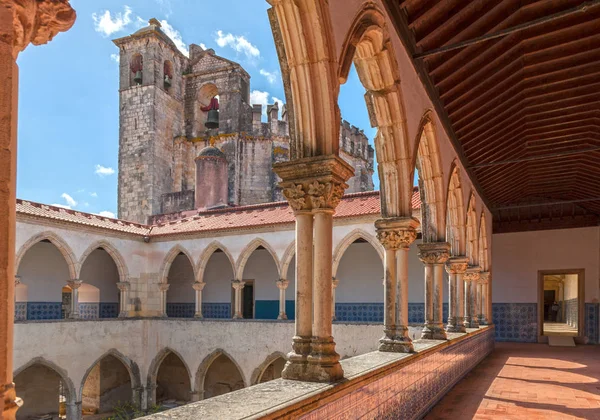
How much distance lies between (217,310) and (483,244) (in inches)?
352

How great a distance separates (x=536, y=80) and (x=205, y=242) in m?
10.9

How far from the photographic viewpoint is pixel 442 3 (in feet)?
16.7

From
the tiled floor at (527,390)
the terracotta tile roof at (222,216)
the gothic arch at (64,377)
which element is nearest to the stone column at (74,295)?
the gothic arch at (64,377)

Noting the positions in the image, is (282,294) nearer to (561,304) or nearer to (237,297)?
(237,297)

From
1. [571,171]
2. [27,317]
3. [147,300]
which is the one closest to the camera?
[571,171]

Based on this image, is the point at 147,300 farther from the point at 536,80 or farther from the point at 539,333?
the point at 536,80

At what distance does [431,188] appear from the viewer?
7465 millimetres

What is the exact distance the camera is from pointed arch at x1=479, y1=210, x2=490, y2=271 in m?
12.8

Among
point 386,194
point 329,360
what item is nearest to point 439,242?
point 386,194

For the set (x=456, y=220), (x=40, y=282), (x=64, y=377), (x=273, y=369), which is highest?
(x=456, y=220)

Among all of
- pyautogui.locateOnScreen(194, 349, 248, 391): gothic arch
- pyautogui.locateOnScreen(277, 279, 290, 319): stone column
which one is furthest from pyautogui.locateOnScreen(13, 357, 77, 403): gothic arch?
pyautogui.locateOnScreen(277, 279, 290, 319): stone column

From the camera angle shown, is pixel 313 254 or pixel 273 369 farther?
pixel 273 369

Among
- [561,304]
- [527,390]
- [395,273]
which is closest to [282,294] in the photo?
[527,390]

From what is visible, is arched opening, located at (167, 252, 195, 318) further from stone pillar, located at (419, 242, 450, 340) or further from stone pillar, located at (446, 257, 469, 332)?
stone pillar, located at (419, 242, 450, 340)
